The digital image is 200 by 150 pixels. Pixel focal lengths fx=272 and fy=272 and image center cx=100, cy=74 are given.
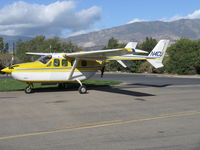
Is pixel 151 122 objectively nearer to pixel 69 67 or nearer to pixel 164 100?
pixel 164 100

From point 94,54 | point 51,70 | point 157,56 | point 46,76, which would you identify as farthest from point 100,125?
point 157,56

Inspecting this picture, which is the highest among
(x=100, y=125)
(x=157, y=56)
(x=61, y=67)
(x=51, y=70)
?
(x=157, y=56)

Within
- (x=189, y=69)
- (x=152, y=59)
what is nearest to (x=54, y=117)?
(x=152, y=59)

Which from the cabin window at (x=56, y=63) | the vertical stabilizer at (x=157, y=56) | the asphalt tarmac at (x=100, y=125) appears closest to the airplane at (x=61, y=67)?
the cabin window at (x=56, y=63)

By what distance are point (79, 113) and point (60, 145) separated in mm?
3956

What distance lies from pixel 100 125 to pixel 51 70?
9.12 m

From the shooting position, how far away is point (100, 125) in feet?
27.3

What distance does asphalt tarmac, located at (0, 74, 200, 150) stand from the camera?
6.40m

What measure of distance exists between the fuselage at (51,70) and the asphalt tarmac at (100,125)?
3.05 m

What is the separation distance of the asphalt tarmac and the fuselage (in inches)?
120

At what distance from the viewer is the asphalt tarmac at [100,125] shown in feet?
21.0

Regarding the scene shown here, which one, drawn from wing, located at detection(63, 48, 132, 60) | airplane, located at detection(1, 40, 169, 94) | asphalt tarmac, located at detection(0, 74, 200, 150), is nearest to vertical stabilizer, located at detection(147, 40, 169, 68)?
airplane, located at detection(1, 40, 169, 94)

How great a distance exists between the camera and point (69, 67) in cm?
1742

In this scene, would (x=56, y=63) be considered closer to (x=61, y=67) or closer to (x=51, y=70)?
(x=61, y=67)
